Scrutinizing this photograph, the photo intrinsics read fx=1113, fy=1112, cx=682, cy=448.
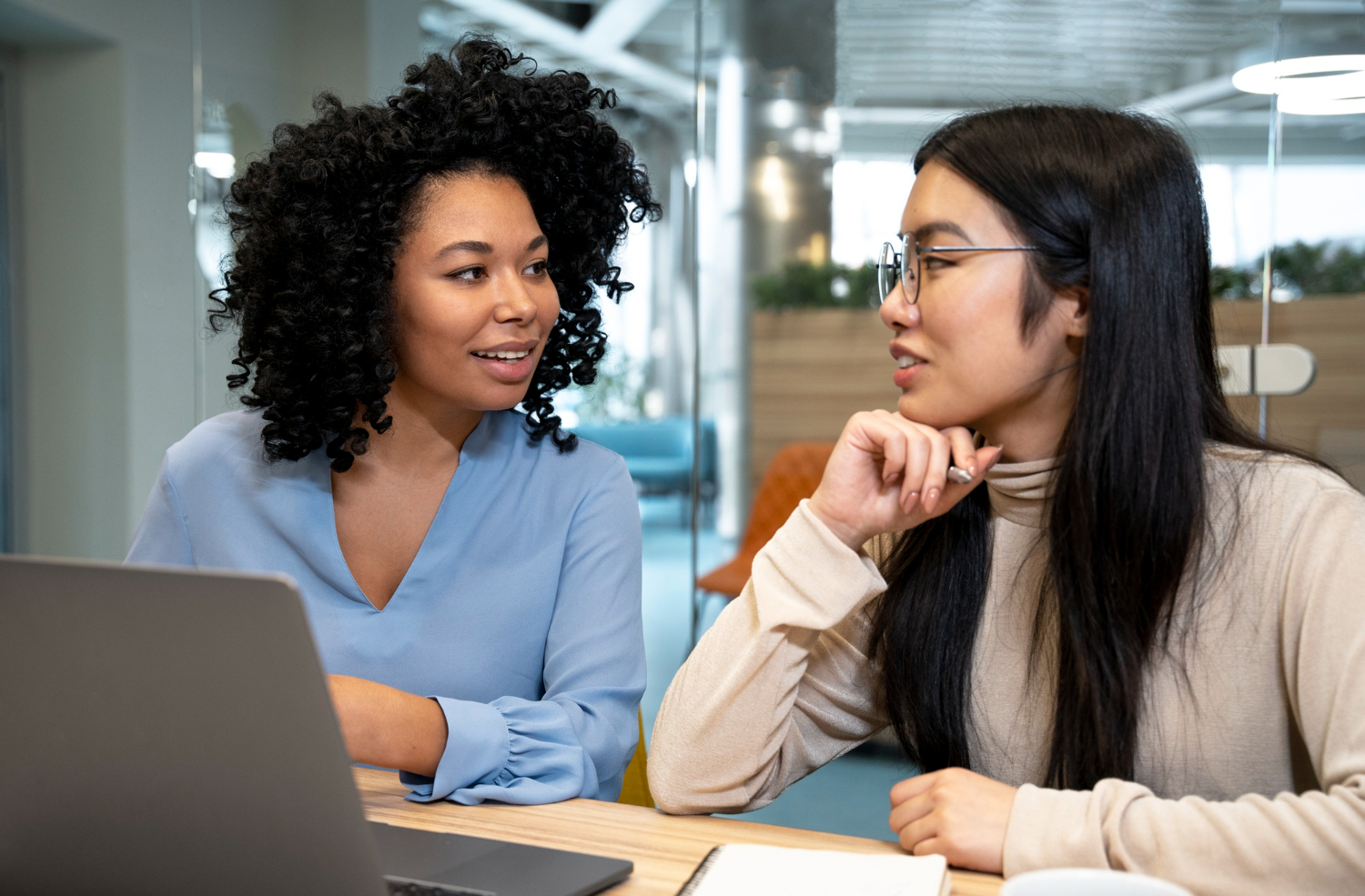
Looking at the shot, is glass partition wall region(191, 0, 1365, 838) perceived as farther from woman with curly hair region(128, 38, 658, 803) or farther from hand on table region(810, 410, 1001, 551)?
hand on table region(810, 410, 1001, 551)

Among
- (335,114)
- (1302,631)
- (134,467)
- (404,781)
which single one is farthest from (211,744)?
(134,467)

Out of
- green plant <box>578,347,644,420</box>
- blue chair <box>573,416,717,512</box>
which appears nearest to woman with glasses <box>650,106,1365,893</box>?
blue chair <box>573,416,717,512</box>

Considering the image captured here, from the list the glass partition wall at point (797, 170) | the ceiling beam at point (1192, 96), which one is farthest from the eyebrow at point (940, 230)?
the ceiling beam at point (1192, 96)

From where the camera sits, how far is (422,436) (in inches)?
63.9

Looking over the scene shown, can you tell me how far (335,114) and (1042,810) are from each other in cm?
135

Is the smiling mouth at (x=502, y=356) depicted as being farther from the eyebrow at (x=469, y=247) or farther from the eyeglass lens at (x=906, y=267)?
the eyeglass lens at (x=906, y=267)

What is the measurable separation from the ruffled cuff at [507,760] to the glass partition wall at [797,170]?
2062mm

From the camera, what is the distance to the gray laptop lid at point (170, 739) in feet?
2.26

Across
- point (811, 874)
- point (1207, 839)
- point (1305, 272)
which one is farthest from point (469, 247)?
point (1305, 272)

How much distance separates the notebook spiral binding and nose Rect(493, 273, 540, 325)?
83 centimetres

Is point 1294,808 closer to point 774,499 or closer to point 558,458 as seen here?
point 558,458

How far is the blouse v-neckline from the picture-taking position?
1.44 meters

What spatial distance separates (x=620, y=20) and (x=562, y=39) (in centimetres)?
22

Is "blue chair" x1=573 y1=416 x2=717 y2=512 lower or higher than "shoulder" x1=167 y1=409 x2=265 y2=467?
lower
